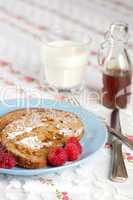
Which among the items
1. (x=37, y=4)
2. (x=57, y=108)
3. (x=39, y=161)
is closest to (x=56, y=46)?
(x=57, y=108)

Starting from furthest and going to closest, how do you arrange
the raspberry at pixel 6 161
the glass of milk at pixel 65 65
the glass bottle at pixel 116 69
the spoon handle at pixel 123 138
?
the glass of milk at pixel 65 65, the glass bottle at pixel 116 69, the spoon handle at pixel 123 138, the raspberry at pixel 6 161

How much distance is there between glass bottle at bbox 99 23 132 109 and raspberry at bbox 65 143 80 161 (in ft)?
1.09

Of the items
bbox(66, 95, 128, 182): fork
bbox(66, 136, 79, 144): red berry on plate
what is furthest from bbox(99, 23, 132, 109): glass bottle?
bbox(66, 136, 79, 144): red berry on plate

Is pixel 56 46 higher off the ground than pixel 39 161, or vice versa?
pixel 56 46

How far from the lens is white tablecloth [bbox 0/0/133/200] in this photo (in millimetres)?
1038

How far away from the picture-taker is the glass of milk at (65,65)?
1484 millimetres

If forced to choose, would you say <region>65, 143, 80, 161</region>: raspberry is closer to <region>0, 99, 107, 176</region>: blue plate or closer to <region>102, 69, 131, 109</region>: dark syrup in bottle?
<region>0, 99, 107, 176</region>: blue plate

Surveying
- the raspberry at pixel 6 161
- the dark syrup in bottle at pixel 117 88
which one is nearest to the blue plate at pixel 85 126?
the raspberry at pixel 6 161

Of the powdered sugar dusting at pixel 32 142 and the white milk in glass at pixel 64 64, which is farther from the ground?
the white milk in glass at pixel 64 64

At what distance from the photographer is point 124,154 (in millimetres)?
1174

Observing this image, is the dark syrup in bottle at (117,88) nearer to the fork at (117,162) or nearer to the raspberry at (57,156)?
the fork at (117,162)

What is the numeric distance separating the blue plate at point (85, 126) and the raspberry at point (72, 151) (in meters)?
0.01

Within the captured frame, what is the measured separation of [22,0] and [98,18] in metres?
0.38

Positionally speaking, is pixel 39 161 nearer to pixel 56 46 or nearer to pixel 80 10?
pixel 56 46
